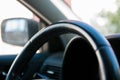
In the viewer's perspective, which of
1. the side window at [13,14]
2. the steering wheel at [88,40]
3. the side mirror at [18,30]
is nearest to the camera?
the steering wheel at [88,40]

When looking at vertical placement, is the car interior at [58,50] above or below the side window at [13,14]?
below

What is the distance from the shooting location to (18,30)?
2.78m

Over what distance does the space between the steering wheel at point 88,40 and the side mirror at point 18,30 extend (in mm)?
626

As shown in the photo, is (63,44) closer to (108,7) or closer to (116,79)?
(116,79)

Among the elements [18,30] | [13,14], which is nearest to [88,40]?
[18,30]

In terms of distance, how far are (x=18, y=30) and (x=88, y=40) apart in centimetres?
111

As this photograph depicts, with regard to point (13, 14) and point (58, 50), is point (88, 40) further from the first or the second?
point (13, 14)

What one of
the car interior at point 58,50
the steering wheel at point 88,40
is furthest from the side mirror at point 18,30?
the steering wheel at point 88,40

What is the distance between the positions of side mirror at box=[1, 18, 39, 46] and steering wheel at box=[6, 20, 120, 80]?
63 cm

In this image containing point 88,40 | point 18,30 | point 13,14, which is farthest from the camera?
point 13,14

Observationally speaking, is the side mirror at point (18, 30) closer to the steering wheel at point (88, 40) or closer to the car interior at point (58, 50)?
the car interior at point (58, 50)

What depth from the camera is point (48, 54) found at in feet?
9.89

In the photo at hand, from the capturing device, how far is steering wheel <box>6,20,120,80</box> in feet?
5.18

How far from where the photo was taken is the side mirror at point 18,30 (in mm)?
2746
